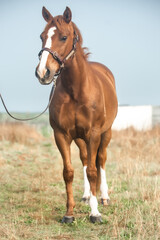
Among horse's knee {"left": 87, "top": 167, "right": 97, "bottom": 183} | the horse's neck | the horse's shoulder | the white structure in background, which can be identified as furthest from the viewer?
the white structure in background

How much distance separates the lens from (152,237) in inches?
148

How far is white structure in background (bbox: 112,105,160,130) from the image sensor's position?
72.3ft

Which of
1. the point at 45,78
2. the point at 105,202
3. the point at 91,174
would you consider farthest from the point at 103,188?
the point at 45,78

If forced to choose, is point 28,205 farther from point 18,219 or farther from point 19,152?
point 19,152

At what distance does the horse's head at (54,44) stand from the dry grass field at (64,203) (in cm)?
178

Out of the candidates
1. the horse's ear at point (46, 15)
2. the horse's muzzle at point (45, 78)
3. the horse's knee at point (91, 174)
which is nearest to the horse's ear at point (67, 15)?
the horse's ear at point (46, 15)

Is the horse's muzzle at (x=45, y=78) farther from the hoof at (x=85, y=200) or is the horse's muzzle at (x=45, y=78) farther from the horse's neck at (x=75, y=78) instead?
the hoof at (x=85, y=200)

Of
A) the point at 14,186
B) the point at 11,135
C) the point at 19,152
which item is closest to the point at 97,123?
the point at 14,186

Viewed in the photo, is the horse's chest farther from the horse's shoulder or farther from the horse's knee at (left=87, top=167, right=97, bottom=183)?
the horse's shoulder

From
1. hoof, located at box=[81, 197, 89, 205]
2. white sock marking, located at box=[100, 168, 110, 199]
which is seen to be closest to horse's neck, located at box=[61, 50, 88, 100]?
white sock marking, located at box=[100, 168, 110, 199]

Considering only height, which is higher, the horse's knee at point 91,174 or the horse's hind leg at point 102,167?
the horse's knee at point 91,174

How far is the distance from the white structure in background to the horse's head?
17421 mm

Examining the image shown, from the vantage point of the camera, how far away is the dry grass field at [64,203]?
A: 4.11m

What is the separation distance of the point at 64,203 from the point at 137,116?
1785 centimetres
